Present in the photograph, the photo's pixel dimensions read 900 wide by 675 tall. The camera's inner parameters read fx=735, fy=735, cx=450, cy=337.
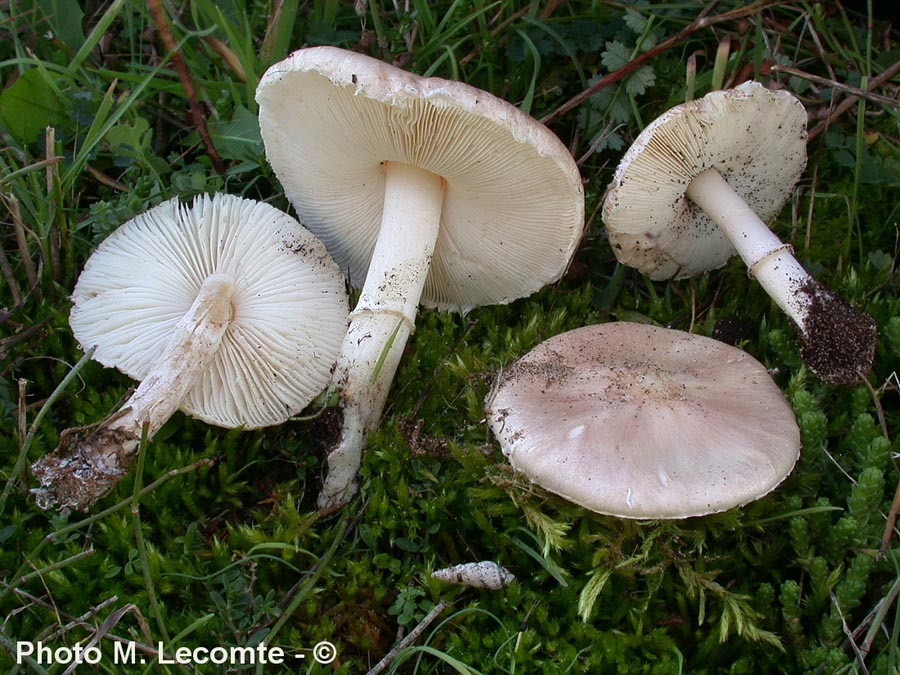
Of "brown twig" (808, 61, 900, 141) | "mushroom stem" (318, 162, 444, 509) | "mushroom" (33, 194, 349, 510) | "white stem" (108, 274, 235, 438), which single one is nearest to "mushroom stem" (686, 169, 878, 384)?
"brown twig" (808, 61, 900, 141)

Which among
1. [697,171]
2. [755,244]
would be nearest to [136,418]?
[697,171]

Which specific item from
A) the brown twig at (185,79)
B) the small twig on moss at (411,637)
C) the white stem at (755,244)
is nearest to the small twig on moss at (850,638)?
the white stem at (755,244)

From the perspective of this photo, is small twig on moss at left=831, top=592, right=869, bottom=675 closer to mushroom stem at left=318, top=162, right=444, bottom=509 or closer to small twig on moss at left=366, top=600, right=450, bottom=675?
small twig on moss at left=366, top=600, right=450, bottom=675

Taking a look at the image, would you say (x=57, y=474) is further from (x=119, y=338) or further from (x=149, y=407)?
(x=119, y=338)

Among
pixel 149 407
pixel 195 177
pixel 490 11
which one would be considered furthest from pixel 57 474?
pixel 490 11

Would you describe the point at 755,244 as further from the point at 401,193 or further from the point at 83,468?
the point at 83,468

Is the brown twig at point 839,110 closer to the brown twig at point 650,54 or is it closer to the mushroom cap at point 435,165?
the brown twig at point 650,54
